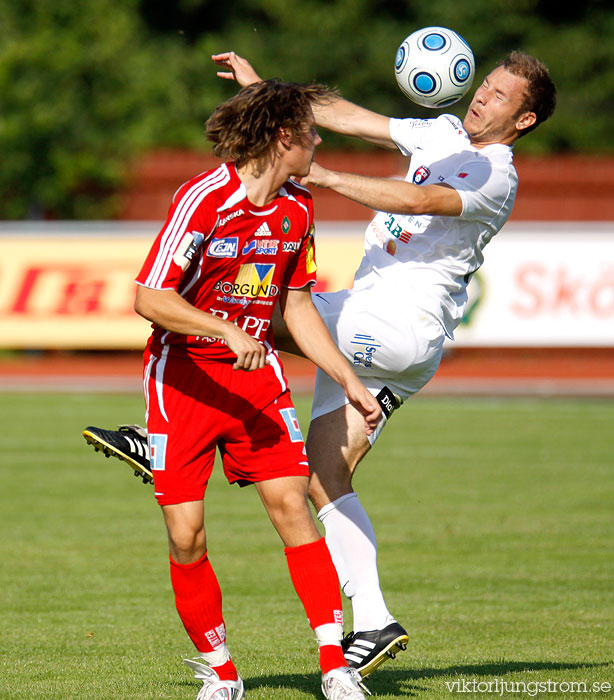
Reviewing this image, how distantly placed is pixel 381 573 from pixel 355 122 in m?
3.26

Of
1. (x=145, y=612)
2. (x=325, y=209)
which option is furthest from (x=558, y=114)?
(x=145, y=612)

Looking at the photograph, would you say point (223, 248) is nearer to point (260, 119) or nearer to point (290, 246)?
point (290, 246)

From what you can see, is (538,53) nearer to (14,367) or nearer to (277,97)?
(14,367)

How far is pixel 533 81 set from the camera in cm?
548

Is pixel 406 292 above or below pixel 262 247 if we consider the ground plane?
below

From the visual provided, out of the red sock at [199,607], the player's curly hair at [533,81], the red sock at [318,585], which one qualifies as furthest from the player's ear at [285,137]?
the red sock at [199,607]

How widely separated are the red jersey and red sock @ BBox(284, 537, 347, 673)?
2.86 ft

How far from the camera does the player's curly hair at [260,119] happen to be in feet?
15.0

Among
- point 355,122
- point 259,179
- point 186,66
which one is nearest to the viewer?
point 259,179

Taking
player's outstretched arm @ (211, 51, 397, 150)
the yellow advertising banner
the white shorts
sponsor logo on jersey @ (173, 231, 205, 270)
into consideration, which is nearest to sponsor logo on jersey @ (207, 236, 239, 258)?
sponsor logo on jersey @ (173, 231, 205, 270)

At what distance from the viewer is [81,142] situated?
25.7m

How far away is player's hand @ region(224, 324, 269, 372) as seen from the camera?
434 cm

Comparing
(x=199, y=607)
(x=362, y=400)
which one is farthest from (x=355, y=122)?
(x=199, y=607)

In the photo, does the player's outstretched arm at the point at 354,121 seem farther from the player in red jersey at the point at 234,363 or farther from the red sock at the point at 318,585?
the red sock at the point at 318,585
